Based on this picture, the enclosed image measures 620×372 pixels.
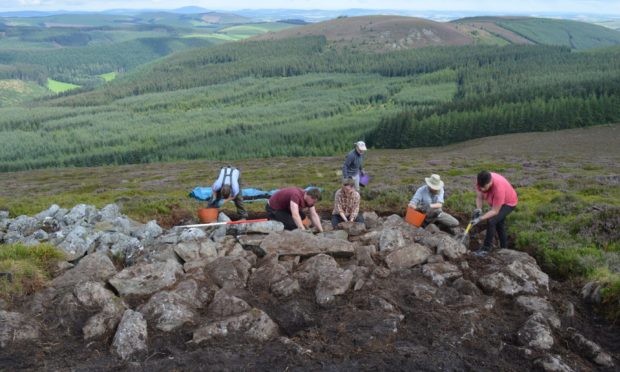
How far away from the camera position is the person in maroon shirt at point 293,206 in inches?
571

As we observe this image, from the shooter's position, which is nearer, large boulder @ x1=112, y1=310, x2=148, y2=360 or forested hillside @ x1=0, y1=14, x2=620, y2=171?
large boulder @ x1=112, y1=310, x2=148, y2=360

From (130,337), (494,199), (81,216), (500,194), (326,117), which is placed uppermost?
(500,194)

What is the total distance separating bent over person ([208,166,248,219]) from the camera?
59.1 ft

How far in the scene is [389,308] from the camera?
9.93 metres

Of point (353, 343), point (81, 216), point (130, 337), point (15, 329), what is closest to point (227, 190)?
point (81, 216)

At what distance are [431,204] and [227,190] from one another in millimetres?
7397

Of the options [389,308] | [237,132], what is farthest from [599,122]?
[389,308]

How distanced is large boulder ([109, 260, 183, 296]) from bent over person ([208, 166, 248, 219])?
6.73m

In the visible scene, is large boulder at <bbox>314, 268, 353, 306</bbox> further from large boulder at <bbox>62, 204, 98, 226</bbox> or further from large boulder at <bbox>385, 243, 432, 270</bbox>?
large boulder at <bbox>62, 204, 98, 226</bbox>

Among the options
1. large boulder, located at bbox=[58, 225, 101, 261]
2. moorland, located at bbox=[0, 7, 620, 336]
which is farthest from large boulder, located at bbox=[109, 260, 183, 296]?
moorland, located at bbox=[0, 7, 620, 336]

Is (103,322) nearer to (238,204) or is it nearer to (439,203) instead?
(238,204)

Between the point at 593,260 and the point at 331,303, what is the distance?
750cm

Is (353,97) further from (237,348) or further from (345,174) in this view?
(237,348)

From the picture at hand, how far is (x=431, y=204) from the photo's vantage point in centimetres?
1593
